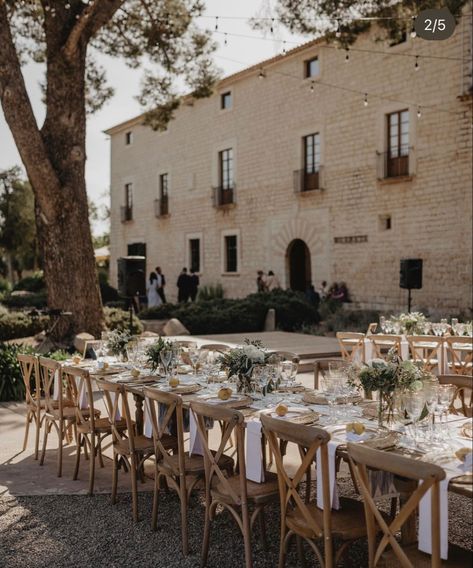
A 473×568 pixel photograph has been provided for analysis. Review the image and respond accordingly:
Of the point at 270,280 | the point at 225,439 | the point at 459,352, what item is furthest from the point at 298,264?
the point at 225,439

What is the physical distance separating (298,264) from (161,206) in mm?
7403

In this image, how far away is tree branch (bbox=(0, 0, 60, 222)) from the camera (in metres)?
9.13

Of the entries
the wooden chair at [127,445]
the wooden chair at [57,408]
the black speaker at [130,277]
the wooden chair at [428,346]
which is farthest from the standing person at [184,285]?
the wooden chair at [127,445]

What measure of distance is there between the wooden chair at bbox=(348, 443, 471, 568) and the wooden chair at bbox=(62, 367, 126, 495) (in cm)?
239

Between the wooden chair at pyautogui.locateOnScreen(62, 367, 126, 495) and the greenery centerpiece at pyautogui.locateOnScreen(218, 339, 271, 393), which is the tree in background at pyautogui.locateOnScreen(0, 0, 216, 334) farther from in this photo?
the greenery centerpiece at pyautogui.locateOnScreen(218, 339, 271, 393)

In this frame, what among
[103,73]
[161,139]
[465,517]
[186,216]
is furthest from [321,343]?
[161,139]

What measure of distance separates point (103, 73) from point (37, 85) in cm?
129

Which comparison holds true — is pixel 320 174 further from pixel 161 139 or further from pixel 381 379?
pixel 381 379

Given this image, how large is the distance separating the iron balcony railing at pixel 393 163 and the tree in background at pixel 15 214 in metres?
21.1

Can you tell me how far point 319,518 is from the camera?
3.01 m

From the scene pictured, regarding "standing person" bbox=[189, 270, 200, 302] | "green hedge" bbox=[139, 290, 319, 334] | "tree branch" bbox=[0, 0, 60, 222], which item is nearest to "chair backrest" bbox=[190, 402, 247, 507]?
"tree branch" bbox=[0, 0, 60, 222]

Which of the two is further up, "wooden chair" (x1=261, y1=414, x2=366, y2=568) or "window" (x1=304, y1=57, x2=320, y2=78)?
"window" (x1=304, y1=57, x2=320, y2=78)

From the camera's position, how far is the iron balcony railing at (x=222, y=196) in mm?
21891

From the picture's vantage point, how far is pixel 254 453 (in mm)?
3430
